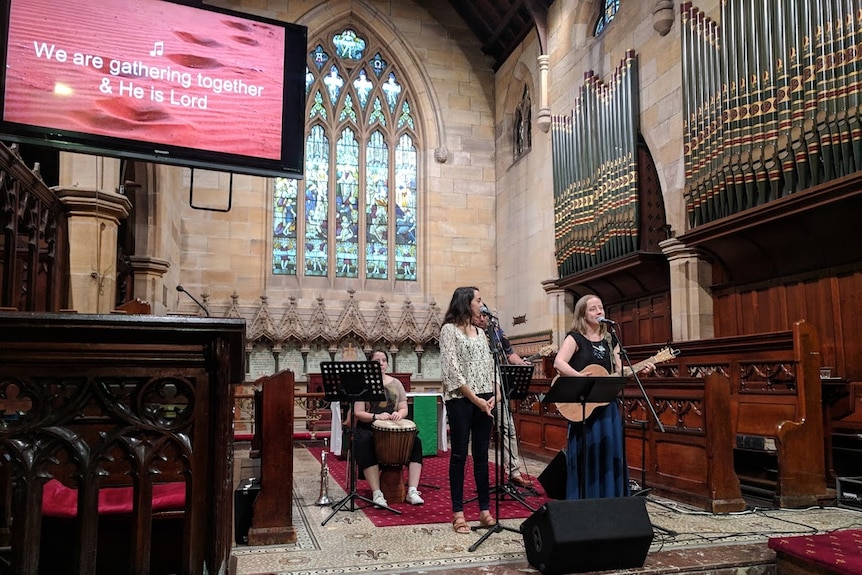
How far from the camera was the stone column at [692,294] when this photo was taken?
773 cm

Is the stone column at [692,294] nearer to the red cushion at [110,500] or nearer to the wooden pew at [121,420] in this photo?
the red cushion at [110,500]

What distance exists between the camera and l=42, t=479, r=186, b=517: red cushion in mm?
2371

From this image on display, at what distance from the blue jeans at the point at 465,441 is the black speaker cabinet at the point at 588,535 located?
802 millimetres

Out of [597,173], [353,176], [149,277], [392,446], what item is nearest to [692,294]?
[597,173]

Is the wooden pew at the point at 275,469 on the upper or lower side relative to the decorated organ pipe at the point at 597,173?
lower

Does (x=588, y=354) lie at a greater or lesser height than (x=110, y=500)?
greater

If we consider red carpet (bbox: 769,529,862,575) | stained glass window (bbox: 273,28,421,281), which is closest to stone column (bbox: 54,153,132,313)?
red carpet (bbox: 769,529,862,575)

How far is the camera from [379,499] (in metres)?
5.07

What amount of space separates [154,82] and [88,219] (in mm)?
3236

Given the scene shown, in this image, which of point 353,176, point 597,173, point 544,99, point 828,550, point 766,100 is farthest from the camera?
point 353,176

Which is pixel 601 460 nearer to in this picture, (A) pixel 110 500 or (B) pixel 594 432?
(B) pixel 594 432

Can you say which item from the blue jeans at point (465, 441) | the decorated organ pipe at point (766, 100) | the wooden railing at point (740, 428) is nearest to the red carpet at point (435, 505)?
the blue jeans at point (465, 441)

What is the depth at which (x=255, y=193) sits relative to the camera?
40.4ft

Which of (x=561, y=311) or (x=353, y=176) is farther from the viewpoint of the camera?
(x=353, y=176)
